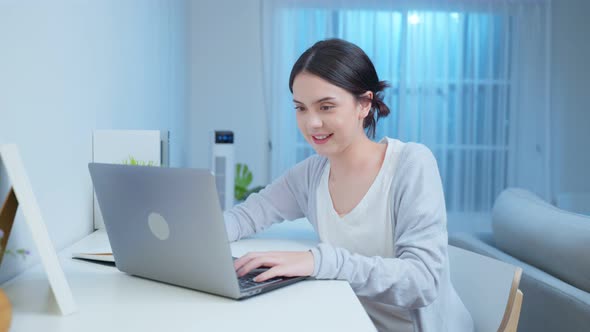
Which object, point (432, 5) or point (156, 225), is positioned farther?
point (432, 5)

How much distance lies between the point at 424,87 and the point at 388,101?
1.03 ft

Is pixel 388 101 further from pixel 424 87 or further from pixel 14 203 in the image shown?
pixel 14 203

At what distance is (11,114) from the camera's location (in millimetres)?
1082

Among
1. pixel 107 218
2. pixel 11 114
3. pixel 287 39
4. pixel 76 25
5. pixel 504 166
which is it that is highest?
pixel 287 39

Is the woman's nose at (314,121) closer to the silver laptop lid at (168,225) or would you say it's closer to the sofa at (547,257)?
the silver laptop lid at (168,225)

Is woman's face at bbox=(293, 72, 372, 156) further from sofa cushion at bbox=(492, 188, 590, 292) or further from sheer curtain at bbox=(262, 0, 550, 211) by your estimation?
sheer curtain at bbox=(262, 0, 550, 211)

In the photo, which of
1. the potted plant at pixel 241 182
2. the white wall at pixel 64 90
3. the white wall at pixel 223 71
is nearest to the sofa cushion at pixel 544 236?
the white wall at pixel 64 90

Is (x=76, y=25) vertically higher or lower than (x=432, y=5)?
lower

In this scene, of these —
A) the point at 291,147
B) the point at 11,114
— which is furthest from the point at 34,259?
the point at 291,147

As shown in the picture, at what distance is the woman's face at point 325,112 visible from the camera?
4.74ft

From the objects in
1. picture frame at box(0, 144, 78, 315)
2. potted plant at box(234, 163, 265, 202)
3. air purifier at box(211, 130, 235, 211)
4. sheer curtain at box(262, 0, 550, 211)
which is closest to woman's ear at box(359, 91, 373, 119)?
picture frame at box(0, 144, 78, 315)

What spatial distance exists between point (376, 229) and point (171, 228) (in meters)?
0.58

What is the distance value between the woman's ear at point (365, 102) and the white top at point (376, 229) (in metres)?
0.10

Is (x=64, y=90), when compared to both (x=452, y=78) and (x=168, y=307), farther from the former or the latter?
(x=452, y=78)
